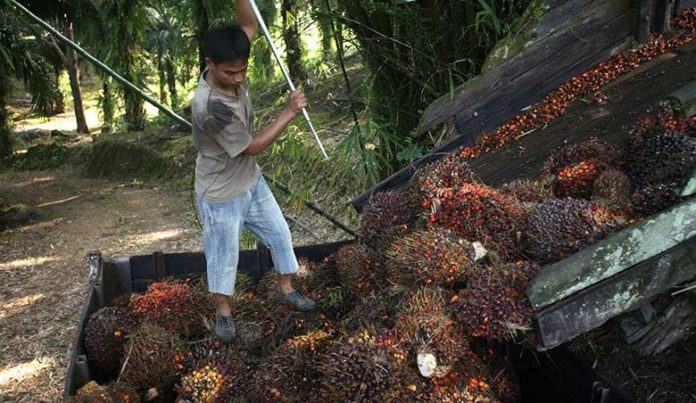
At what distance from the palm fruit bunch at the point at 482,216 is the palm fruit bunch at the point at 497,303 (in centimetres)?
19

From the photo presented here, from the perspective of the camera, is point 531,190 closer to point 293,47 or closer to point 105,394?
point 105,394

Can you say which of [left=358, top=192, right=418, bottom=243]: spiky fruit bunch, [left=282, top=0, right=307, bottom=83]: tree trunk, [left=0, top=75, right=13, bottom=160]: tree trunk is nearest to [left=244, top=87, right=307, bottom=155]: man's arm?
[left=358, top=192, right=418, bottom=243]: spiky fruit bunch

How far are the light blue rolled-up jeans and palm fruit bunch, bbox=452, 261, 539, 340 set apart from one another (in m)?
1.20

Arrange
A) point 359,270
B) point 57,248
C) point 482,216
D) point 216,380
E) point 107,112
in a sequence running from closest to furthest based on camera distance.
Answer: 1. point 482,216
2. point 216,380
3. point 359,270
4. point 57,248
5. point 107,112

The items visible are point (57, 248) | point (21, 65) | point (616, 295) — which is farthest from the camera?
point (21, 65)

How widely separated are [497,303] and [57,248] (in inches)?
351

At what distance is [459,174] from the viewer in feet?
10.2

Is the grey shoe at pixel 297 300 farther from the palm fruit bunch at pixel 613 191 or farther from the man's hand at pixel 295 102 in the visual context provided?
the palm fruit bunch at pixel 613 191

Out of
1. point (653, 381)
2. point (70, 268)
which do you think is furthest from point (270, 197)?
point (70, 268)

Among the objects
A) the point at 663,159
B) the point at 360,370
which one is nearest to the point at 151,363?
the point at 360,370

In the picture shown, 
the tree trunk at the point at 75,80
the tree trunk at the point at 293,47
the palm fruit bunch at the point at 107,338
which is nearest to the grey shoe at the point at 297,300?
the palm fruit bunch at the point at 107,338

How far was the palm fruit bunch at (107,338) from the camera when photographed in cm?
331

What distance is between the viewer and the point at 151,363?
120 inches

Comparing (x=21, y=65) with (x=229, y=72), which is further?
(x=21, y=65)
